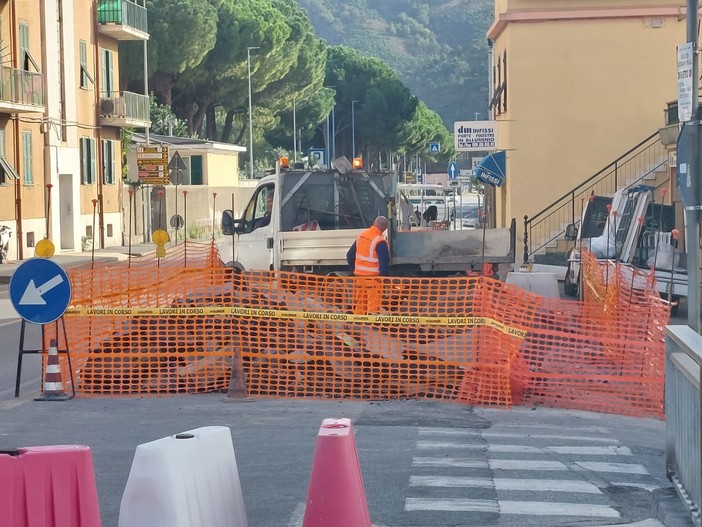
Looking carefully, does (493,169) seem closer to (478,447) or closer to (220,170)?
(478,447)

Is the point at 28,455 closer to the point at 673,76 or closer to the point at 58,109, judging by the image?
the point at 673,76

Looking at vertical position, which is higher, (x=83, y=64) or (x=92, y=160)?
(x=83, y=64)

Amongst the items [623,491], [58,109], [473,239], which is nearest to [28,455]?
[623,491]

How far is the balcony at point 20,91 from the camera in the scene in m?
34.2

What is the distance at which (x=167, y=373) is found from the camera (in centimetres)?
1184

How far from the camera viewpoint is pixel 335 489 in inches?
224

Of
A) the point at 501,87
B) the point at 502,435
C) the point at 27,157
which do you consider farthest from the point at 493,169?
the point at 502,435

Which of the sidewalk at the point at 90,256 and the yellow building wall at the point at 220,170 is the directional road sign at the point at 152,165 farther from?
the yellow building wall at the point at 220,170

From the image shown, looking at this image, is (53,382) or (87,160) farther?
(87,160)

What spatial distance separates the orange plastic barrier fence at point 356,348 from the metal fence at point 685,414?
13.1ft

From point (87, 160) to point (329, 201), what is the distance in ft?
85.0

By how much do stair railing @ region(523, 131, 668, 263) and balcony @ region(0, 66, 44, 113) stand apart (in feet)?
49.8

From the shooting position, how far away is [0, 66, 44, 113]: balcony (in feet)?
112

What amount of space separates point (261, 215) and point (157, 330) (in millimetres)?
7981
